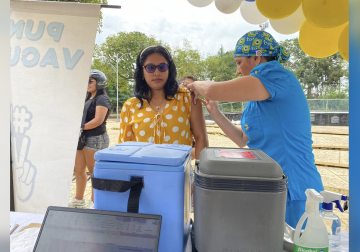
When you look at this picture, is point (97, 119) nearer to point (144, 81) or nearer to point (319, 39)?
point (144, 81)

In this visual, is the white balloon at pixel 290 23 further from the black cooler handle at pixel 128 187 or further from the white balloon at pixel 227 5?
the black cooler handle at pixel 128 187

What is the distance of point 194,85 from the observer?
61.2 inches

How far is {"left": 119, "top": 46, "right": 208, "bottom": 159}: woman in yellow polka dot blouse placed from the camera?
5.57 feet

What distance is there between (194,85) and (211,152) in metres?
0.73

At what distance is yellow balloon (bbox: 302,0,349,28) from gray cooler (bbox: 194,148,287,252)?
50.0 inches

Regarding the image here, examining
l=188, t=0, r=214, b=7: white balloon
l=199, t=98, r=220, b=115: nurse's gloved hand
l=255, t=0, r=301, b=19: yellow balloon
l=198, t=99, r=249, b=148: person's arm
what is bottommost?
l=198, t=99, r=249, b=148: person's arm

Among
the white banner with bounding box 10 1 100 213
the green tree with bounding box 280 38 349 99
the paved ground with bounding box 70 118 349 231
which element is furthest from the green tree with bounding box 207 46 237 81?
the white banner with bounding box 10 1 100 213

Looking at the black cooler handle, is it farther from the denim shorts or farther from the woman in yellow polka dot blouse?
the denim shorts

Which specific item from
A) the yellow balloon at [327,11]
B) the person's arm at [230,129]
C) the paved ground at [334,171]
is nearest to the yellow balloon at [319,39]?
the yellow balloon at [327,11]

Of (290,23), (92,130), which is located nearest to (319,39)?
(290,23)
